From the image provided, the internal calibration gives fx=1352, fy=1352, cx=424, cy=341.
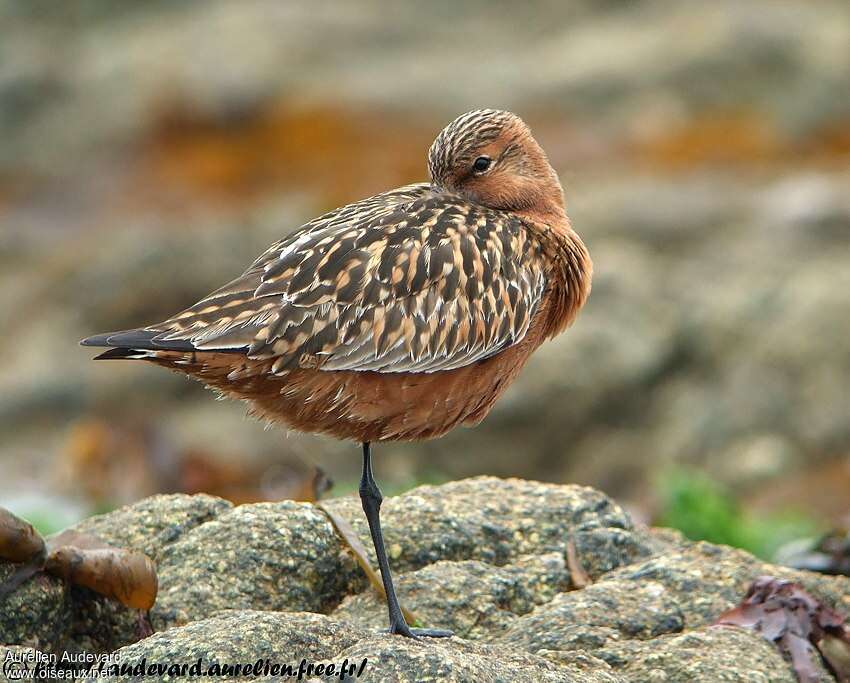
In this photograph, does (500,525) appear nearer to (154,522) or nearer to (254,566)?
(254,566)

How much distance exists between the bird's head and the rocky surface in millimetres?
1661

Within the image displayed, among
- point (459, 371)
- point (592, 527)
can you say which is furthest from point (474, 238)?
point (592, 527)

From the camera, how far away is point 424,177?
778 inches

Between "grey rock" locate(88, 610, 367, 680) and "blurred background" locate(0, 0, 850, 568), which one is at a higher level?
"blurred background" locate(0, 0, 850, 568)

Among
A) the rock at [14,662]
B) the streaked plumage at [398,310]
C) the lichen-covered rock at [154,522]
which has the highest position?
the streaked plumage at [398,310]

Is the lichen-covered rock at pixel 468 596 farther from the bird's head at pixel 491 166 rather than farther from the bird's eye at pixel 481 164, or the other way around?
the bird's eye at pixel 481 164

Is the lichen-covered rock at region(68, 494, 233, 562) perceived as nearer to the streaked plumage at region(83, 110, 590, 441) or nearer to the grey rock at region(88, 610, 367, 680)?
the streaked plumage at region(83, 110, 590, 441)

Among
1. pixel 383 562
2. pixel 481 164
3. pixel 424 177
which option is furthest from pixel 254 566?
pixel 424 177

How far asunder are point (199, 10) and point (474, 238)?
17.7 m

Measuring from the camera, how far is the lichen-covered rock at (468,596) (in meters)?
6.67

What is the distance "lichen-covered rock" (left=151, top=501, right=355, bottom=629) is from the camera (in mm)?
6531

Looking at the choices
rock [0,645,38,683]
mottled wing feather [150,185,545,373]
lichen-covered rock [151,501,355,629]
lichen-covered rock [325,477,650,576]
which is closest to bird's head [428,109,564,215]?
mottled wing feather [150,185,545,373]

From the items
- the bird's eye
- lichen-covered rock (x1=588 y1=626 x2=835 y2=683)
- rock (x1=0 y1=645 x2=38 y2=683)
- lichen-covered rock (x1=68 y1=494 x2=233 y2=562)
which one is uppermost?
the bird's eye

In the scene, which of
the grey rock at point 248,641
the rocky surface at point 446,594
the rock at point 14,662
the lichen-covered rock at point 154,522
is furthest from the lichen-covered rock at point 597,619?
the rock at point 14,662
